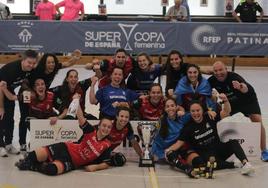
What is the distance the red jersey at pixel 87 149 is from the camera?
19.0 feet

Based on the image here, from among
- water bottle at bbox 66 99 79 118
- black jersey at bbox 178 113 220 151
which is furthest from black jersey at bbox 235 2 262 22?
water bottle at bbox 66 99 79 118

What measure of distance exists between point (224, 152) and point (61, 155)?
1.93m

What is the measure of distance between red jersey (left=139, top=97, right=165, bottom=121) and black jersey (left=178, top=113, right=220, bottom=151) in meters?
0.68

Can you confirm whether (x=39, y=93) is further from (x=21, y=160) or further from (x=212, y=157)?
(x=212, y=157)

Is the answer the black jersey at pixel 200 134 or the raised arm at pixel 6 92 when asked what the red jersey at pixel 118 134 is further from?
the raised arm at pixel 6 92

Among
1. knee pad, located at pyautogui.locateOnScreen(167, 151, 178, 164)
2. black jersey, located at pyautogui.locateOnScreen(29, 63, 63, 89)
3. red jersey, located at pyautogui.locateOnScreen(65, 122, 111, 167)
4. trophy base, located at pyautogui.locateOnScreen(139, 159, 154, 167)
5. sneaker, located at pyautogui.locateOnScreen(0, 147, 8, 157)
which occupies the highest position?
black jersey, located at pyautogui.locateOnScreen(29, 63, 63, 89)

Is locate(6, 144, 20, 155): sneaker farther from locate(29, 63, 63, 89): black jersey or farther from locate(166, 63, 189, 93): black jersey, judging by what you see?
locate(166, 63, 189, 93): black jersey

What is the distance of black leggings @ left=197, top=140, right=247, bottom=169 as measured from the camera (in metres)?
5.85

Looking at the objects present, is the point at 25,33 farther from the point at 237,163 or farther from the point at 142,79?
the point at 237,163

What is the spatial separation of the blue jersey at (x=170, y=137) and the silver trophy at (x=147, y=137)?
0.11 metres

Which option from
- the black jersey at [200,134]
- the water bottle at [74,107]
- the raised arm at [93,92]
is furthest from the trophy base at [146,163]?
the raised arm at [93,92]

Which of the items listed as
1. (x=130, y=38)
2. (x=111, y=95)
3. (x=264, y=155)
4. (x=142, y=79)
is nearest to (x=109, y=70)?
(x=142, y=79)

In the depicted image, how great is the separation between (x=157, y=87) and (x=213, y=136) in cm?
98

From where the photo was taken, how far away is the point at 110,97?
22.1ft
